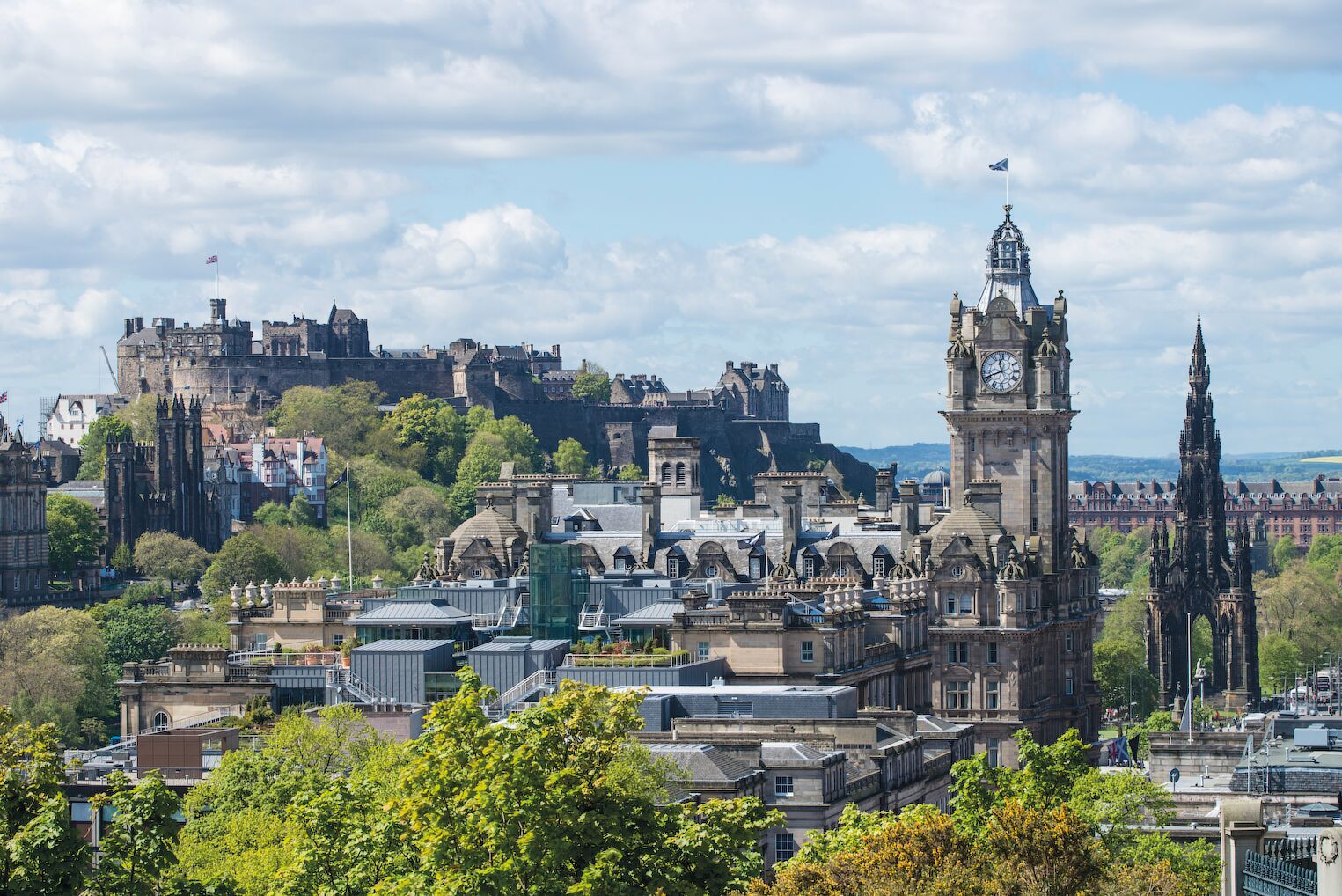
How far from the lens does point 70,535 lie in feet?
631

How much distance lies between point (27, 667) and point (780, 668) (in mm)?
49377

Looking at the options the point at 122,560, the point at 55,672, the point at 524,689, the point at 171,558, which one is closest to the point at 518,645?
the point at 524,689

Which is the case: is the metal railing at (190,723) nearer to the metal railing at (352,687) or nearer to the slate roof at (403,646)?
the metal railing at (352,687)

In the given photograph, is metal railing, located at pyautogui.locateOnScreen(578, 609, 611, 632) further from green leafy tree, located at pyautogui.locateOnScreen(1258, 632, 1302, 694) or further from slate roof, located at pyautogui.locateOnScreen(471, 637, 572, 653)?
green leafy tree, located at pyautogui.locateOnScreen(1258, 632, 1302, 694)

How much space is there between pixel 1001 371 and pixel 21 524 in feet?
258

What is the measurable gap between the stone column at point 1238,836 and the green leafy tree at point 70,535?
152m

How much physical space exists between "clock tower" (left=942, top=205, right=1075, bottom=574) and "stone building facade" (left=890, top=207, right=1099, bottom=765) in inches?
1.8

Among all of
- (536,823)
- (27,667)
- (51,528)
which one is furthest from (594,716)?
(51,528)

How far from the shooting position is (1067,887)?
5147 centimetres

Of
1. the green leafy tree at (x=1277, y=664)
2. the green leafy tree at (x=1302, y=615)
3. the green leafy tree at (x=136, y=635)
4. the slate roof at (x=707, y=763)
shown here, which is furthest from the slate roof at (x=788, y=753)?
the green leafy tree at (x=1302, y=615)

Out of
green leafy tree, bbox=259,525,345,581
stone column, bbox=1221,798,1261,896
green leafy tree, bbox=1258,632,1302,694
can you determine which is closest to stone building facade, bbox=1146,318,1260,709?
green leafy tree, bbox=1258,632,1302,694

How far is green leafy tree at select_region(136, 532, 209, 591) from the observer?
624ft

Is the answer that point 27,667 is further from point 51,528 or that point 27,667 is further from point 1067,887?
point 1067,887

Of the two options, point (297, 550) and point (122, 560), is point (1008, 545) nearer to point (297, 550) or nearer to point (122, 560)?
point (297, 550)
